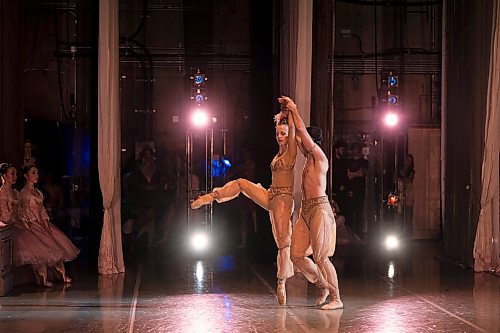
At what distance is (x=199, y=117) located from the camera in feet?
43.2

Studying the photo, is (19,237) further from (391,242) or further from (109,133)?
(391,242)

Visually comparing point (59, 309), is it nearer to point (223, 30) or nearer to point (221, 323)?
point (221, 323)

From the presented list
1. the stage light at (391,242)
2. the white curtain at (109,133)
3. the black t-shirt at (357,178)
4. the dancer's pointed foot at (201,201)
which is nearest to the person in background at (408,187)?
the stage light at (391,242)

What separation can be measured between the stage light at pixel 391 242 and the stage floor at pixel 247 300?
131cm

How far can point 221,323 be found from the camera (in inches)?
283

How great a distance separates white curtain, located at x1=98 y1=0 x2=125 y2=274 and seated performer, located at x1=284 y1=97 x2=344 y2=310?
10.3ft

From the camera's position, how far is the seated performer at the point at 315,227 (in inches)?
312

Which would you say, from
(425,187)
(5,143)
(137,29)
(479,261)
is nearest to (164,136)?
(137,29)

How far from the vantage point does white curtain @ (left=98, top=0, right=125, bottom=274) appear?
10.5 meters

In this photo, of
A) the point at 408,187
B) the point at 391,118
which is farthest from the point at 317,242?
the point at 408,187

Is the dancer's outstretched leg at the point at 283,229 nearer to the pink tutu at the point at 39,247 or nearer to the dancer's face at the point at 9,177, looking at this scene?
the pink tutu at the point at 39,247

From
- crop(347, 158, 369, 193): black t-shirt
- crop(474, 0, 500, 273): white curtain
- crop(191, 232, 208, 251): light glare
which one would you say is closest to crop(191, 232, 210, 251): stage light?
crop(191, 232, 208, 251): light glare

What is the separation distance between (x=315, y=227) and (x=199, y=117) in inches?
219

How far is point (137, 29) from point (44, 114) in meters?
1.94
